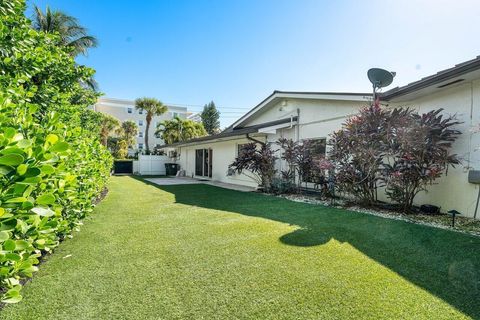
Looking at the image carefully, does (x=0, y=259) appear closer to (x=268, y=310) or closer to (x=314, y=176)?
(x=268, y=310)

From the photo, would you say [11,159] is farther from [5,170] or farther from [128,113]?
[128,113]

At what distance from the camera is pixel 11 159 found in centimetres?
118

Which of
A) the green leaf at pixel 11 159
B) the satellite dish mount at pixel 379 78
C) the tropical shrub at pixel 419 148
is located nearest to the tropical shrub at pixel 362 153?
the tropical shrub at pixel 419 148

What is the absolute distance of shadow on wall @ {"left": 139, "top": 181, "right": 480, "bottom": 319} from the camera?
312 cm

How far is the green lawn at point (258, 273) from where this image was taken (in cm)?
264

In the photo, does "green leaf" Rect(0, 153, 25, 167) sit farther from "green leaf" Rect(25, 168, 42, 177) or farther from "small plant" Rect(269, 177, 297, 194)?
"small plant" Rect(269, 177, 297, 194)

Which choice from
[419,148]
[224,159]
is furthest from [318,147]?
[224,159]

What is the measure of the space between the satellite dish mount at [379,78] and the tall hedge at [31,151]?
774cm

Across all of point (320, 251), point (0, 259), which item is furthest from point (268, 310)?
point (0, 259)

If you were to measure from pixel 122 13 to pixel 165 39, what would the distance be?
3329 millimetres

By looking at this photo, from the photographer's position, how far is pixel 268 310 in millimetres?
2641

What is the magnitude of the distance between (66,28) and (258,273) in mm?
22869

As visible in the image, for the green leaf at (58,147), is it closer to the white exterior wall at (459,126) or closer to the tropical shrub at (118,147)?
the white exterior wall at (459,126)

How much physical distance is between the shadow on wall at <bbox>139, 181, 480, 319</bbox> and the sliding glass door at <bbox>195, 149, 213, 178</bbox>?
36.4ft
